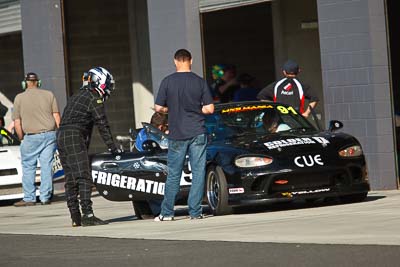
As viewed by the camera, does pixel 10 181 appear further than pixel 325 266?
Yes

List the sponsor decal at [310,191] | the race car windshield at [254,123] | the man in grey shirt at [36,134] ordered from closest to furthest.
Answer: the sponsor decal at [310,191] < the race car windshield at [254,123] < the man in grey shirt at [36,134]

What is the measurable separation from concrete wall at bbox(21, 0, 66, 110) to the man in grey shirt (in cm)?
357

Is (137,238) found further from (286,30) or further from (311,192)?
(286,30)

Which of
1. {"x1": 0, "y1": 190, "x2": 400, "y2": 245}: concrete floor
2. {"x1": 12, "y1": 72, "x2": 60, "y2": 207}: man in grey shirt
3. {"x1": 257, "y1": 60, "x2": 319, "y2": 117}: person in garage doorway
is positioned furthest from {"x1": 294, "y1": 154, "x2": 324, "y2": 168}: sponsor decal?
{"x1": 12, "y1": 72, "x2": 60, "y2": 207}: man in grey shirt

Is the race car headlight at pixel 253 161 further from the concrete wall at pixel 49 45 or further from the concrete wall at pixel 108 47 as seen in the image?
the concrete wall at pixel 108 47

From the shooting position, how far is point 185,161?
41.7 ft

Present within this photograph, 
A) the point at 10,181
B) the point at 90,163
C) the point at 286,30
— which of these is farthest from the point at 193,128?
the point at 286,30

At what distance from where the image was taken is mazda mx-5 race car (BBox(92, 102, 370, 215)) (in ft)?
40.1

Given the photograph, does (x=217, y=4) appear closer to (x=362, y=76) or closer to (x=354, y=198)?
(x=362, y=76)

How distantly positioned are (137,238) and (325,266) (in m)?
3.17

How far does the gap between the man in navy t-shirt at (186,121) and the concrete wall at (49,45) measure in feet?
29.2

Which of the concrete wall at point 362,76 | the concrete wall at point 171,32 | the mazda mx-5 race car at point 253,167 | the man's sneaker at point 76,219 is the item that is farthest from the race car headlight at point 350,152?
the concrete wall at point 171,32

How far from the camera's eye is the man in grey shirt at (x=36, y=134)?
55.8 feet

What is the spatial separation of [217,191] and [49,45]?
9171 millimetres
